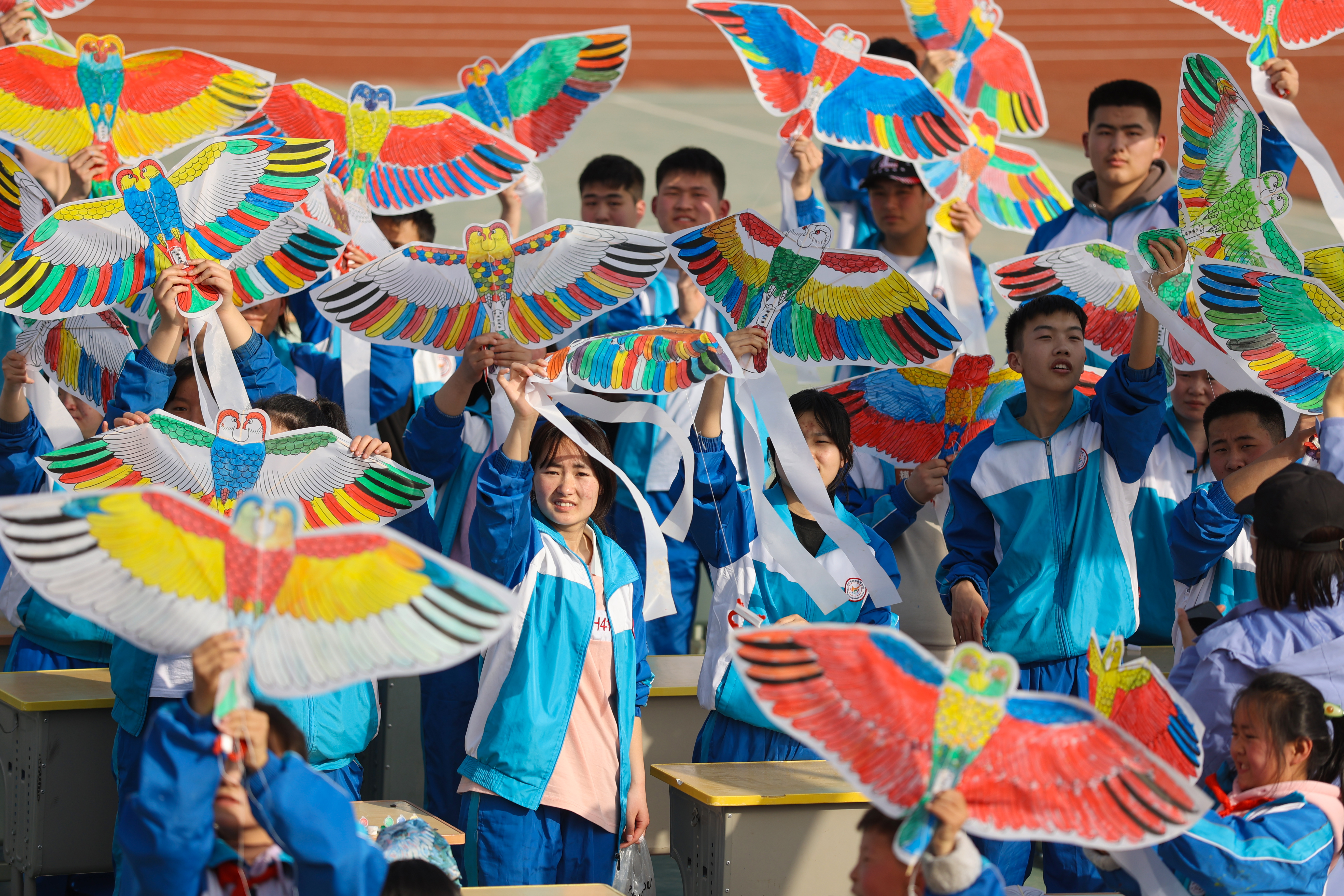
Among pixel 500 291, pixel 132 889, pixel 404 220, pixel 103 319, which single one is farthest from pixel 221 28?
pixel 132 889

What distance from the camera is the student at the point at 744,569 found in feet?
10.7

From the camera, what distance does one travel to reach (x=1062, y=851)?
3199 millimetres

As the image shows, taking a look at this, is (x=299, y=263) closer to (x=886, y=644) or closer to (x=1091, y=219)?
(x=886, y=644)

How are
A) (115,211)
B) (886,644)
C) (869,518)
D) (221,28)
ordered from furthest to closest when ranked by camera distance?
(221,28) → (869,518) → (115,211) → (886,644)

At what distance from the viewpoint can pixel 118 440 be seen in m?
2.72

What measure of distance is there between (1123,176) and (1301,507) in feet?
7.60

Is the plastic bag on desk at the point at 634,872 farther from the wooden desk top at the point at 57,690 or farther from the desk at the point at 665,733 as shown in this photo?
the wooden desk top at the point at 57,690

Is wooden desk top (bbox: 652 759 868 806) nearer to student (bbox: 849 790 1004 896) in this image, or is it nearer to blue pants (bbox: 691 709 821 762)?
blue pants (bbox: 691 709 821 762)

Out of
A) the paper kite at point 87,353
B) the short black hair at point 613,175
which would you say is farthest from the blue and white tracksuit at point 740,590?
the short black hair at point 613,175

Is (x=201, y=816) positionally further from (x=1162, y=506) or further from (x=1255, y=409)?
(x=1162, y=506)

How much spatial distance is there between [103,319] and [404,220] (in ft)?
4.32

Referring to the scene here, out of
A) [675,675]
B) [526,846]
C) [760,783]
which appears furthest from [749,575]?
[526,846]

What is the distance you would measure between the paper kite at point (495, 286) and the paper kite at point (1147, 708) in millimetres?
1522

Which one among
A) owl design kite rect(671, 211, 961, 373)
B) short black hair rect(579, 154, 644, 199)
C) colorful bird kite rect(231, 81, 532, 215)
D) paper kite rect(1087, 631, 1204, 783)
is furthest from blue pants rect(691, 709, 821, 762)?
short black hair rect(579, 154, 644, 199)
